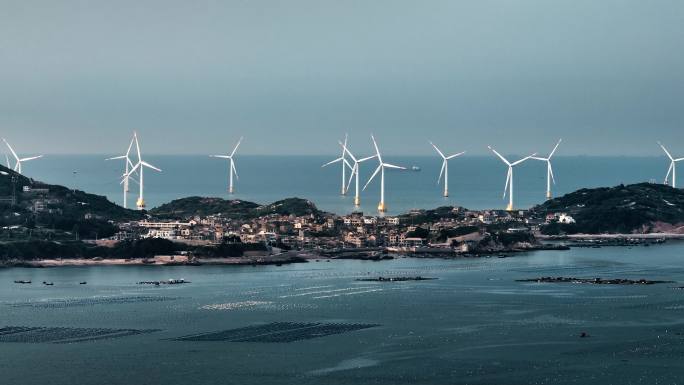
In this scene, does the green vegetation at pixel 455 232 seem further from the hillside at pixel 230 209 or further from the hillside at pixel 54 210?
the hillside at pixel 54 210

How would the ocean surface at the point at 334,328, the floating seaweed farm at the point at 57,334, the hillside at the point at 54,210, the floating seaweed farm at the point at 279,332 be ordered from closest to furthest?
1. the ocean surface at the point at 334,328
2. the floating seaweed farm at the point at 57,334
3. the floating seaweed farm at the point at 279,332
4. the hillside at the point at 54,210

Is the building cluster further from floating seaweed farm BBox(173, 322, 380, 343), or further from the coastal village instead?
floating seaweed farm BBox(173, 322, 380, 343)

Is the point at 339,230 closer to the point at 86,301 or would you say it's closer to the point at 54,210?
the point at 54,210

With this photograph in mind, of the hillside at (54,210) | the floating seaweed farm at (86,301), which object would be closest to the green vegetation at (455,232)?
the hillside at (54,210)

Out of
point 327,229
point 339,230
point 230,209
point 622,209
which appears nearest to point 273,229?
point 327,229

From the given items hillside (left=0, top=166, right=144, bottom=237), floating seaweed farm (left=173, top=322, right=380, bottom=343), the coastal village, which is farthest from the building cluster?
floating seaweed farm (left=173, top=322, right=380, bottom=343)

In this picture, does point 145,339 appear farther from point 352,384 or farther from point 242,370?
point 352,384

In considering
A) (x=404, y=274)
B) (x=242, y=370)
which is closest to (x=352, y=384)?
(x=242, y=370)
